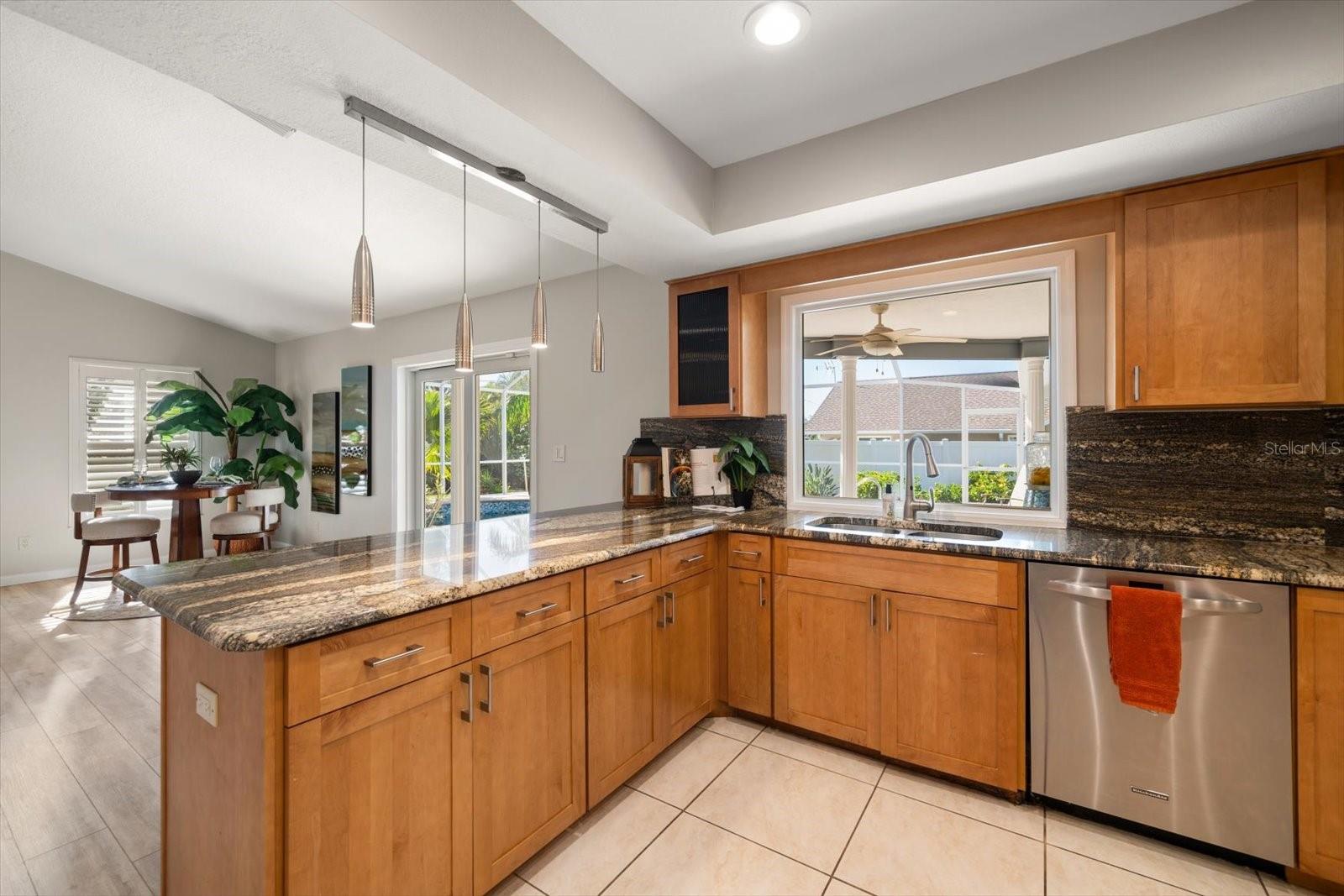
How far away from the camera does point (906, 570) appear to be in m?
2.17

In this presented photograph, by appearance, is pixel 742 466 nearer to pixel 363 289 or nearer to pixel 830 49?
pixel 830 49

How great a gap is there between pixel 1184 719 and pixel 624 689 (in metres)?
1.79

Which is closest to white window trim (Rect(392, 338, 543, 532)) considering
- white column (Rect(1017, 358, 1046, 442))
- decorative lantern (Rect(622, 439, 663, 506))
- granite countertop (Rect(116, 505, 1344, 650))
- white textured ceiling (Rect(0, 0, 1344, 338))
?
white textured ceiling (Rect(0, 0, 1344, 338))

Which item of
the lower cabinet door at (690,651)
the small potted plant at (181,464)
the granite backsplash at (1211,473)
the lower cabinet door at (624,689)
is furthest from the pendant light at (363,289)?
the small potted plant at (181,464)

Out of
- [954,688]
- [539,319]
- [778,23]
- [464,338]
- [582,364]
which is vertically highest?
[778,23]

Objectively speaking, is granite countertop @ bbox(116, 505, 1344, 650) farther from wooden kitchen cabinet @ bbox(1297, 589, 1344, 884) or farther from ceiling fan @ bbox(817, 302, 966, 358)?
ceiling fan @ bbox(817, 302, 966, 358)

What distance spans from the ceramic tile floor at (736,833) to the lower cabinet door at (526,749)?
17cm

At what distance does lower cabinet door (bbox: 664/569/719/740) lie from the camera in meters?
2.29

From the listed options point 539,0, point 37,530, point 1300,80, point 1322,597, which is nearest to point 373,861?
point 539,0

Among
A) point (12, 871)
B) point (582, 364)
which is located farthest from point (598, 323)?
point (12, 871)

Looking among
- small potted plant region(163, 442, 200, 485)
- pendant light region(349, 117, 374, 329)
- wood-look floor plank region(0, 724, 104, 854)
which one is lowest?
wood-look floor plank region(0, 724, 104, 854)

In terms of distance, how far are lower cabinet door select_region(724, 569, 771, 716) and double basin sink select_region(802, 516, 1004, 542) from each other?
37cm

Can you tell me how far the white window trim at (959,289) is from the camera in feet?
7.82

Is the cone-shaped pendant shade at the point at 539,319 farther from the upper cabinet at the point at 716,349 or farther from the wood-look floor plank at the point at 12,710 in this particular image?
the wood-look floor plank at the point at 12,710
